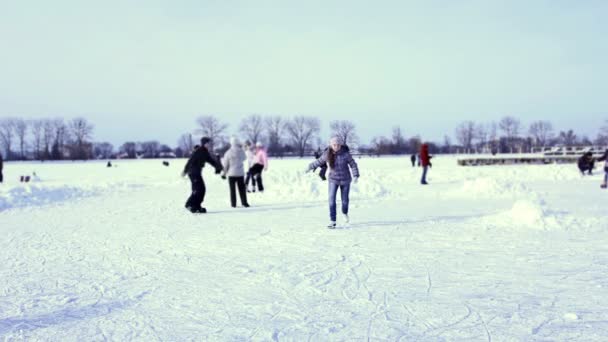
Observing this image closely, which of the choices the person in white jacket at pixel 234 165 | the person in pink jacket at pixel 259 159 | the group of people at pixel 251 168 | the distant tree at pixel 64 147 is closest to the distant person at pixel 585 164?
the group of people at pixel 251 168

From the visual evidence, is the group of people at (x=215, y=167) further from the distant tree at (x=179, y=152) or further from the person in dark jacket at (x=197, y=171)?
the distant tree at (x=179, y=152)

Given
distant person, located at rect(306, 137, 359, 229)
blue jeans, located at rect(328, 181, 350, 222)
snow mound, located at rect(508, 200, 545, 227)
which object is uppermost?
distant person, located at rect(306, 137, 359, 229)

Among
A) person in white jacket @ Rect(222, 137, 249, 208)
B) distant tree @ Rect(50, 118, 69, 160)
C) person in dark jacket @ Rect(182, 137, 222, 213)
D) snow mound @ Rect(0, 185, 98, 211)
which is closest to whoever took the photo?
person in dark jacket @ Rect(182, 137, 222, 213)

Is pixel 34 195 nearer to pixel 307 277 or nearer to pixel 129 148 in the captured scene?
pixel 307 277

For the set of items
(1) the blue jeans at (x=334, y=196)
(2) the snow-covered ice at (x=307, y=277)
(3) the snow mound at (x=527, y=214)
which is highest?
(1) the blue jeans at (x=334, y=196)

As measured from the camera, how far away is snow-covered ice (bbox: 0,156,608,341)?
10.8ft

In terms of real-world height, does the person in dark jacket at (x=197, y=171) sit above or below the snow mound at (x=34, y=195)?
above

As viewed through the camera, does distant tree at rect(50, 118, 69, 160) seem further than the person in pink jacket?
Yes

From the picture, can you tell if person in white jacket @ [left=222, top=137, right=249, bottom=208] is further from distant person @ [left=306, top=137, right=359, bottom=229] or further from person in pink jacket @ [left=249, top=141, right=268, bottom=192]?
distant person @ [left=306, top=137, right=359, bottom=229]

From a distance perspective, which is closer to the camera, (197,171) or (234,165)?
(197,171)

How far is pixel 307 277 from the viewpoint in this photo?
463 centimetres

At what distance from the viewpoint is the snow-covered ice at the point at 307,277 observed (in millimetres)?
3305

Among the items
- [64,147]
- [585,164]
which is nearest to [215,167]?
[585,164]

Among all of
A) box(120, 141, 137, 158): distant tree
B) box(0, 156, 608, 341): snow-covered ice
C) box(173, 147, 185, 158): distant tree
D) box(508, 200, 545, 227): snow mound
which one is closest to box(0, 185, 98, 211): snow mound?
box(0, 156, 608, 341): snow-covered ice
